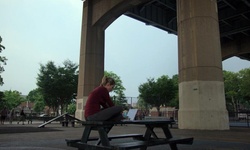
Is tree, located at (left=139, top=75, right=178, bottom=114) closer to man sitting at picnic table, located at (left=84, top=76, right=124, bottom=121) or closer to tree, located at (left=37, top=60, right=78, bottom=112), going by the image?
tree, located at (left=37, top=60, right=78, bottom=112)

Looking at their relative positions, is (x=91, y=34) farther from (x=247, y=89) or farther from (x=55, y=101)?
(x=247, y=89)

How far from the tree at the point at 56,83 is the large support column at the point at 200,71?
25649 millimetres

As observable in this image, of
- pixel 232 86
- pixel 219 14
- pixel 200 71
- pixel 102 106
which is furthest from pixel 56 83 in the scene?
pixel 232 86

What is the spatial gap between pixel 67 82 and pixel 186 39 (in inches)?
1042

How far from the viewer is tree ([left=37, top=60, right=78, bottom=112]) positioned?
38.8m

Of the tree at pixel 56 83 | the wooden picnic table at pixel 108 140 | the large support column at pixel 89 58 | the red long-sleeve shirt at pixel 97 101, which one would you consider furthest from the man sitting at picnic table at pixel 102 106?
the tree at pixel 56 83

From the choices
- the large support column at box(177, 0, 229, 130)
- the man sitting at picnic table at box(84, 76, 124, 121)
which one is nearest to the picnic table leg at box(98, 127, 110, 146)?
the man sitting at picnic table at box(84, 76, 124, 121)

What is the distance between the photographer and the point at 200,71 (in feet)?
51.0

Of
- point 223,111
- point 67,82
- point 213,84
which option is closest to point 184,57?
point 213,84

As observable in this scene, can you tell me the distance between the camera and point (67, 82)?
130 ft

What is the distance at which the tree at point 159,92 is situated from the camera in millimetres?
50969

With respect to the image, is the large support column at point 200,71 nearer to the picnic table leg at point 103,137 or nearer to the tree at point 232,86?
the picnic table leg at point 103,137

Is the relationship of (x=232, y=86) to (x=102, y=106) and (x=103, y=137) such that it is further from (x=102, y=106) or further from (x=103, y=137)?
(x=103, y=137)

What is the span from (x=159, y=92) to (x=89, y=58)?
1081 inches
